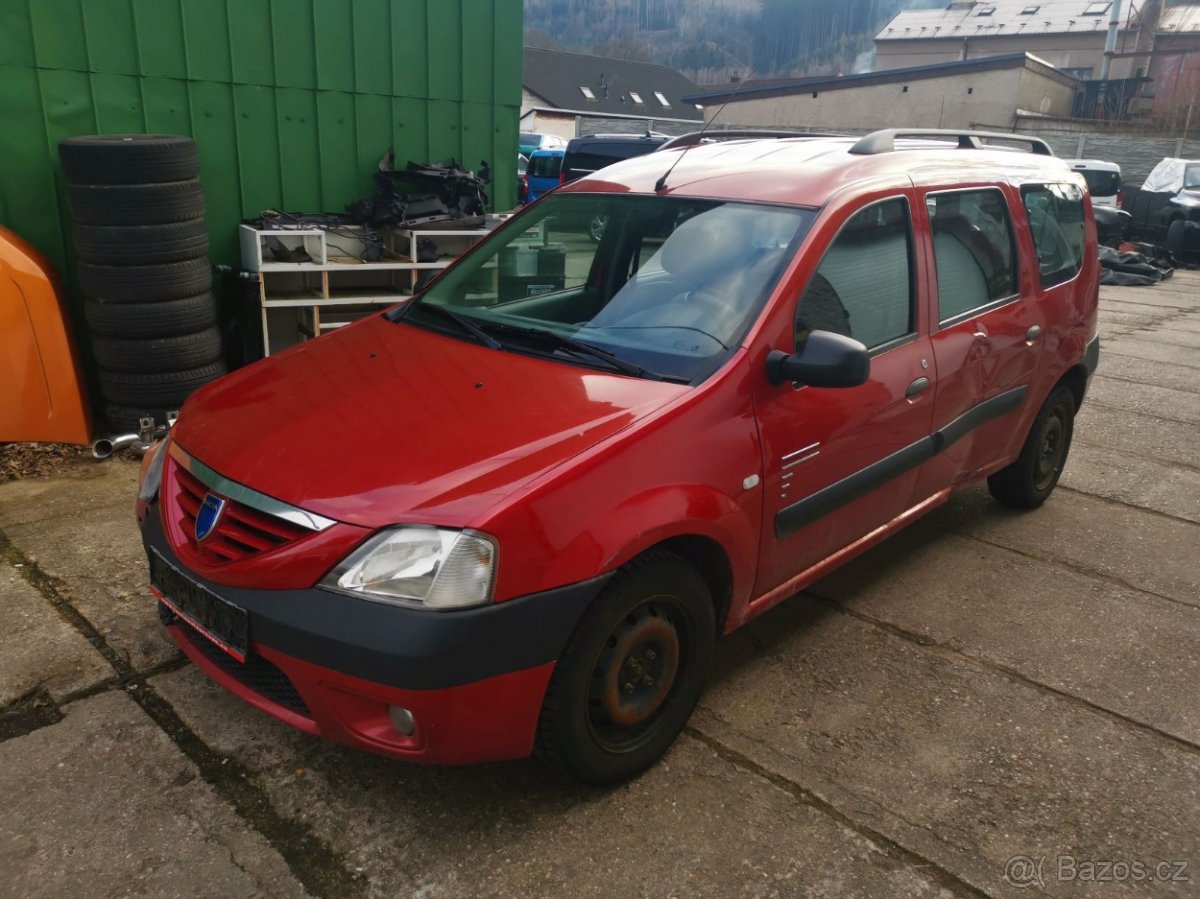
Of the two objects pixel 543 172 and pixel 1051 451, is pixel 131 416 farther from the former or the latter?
Result: pixel 543 172

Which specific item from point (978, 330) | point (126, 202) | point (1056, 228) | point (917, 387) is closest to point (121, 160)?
point (126, 202)

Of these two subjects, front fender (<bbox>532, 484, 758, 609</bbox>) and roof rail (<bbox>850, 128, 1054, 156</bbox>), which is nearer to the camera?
front fender (<bbox>532, 484, 758, 609</bbox>)

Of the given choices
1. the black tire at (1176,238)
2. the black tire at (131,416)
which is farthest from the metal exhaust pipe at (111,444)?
the black tire at (1176,238)

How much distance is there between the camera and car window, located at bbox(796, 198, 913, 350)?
309 cm

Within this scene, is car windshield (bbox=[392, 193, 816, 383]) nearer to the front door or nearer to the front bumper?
the front door

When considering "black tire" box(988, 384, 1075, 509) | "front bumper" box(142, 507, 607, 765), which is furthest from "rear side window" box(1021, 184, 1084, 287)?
"front bumper" box(142, 507, 607, 765)

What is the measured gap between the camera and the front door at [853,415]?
295 cm

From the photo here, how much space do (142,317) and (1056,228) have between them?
15.8 ft

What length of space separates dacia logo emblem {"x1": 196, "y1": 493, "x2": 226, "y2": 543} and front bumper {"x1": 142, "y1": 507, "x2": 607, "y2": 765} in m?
0.17

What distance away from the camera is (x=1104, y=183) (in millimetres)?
18156

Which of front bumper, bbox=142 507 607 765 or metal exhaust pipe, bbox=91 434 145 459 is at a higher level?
front bumper, bbox=142 507 607 765

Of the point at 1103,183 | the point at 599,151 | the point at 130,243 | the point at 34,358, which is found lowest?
the point at 1103,183

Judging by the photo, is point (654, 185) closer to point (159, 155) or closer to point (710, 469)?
point (710, 469)

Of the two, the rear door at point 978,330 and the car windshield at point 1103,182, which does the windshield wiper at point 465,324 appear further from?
the car windshield at point 1103,182
